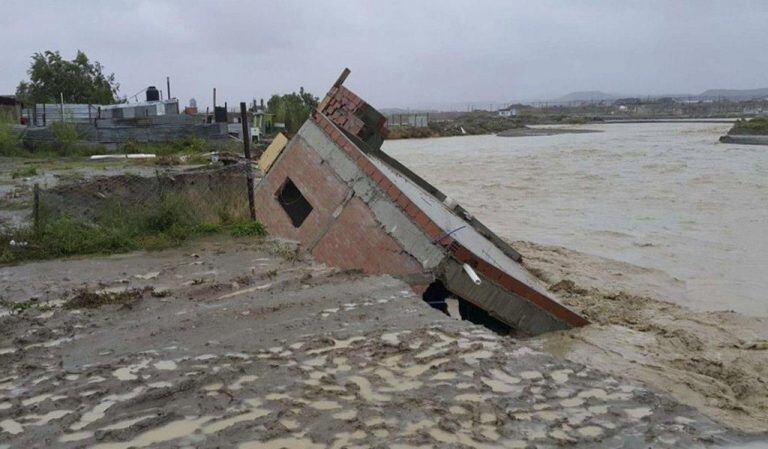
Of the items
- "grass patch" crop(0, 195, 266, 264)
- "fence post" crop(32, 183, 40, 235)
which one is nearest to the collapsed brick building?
"grass patch" crop(0, 195, 266, 264)

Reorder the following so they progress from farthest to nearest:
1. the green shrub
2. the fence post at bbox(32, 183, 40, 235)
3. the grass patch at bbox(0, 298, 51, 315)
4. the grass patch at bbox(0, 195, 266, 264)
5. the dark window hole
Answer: the dark window hole, the green shrub, the fence post at bbox(32, 183, 40, 235), the grass patch at bbox(0, 195, 266, 264), the grass patch at bbox(0, 298, 51, 315)

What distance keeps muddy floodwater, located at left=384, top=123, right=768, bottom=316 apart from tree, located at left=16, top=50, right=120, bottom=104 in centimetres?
1836

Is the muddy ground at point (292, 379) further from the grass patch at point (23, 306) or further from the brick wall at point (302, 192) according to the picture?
the brick wall at point (302, 192)

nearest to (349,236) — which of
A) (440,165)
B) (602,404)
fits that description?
(602,404)

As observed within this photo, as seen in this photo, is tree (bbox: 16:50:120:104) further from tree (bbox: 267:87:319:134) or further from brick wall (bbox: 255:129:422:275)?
brick wall (bbox: 255:129:422:275)

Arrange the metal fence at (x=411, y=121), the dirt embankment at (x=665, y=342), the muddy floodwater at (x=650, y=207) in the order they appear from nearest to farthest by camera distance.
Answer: the dirt embankment at (x=665, y=342)
the muddy floodwater at (x=650, y=207)
the metal fence at (x=411, y=121)

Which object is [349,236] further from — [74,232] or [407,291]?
[74,232]

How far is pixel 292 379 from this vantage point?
4.55 metres

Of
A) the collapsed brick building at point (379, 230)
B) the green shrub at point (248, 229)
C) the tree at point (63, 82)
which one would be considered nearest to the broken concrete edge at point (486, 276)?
the collapsed brick building at point (379, 230)

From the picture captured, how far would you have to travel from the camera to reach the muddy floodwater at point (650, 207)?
35.7ft

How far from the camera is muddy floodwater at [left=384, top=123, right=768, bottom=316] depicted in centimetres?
1088

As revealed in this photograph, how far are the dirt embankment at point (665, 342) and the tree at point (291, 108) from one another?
24.5m

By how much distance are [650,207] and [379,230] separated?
12.2 m

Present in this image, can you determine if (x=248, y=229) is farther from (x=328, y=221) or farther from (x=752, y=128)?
(x=752, y=128)
